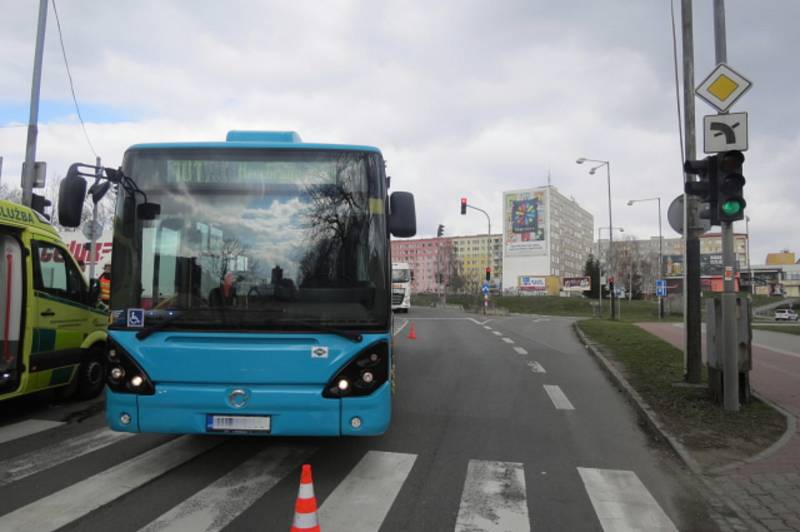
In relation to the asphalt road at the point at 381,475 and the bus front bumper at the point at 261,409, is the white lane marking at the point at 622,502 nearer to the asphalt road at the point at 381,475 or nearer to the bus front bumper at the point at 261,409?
the asphalt road at the point at 381,475

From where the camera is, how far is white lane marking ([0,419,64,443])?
20.0 ft

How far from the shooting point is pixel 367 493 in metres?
4.48

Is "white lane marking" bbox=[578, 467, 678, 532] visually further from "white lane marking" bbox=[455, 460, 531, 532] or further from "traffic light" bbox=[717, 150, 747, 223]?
"traffic light" bbox=[717, 150, 747, 223]

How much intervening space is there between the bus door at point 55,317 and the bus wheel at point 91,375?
0.28 meters

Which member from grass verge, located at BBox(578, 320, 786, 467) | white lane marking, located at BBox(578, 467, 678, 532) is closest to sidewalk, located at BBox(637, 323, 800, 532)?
grass verge, located at BBox(578, 320, 786, 467)

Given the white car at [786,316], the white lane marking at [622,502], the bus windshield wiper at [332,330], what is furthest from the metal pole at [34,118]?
the white car at [786,316]

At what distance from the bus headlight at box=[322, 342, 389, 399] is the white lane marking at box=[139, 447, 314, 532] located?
0.97m

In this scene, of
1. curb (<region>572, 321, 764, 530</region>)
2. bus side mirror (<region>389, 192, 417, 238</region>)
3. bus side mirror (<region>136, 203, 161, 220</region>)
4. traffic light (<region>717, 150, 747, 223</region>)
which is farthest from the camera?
traffic light (<region>717, 150, 747, 223</region>)

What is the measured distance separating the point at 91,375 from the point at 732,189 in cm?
888

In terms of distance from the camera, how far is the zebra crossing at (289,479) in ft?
12.9

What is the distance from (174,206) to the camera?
189 inches

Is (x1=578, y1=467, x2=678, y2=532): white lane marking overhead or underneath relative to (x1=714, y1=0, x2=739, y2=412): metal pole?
underneath

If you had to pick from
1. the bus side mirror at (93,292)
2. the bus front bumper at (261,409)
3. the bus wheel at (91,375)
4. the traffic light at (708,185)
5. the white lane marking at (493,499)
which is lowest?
the white lane marking at (493,499)

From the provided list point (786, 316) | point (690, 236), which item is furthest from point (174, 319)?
point (786, 316)
